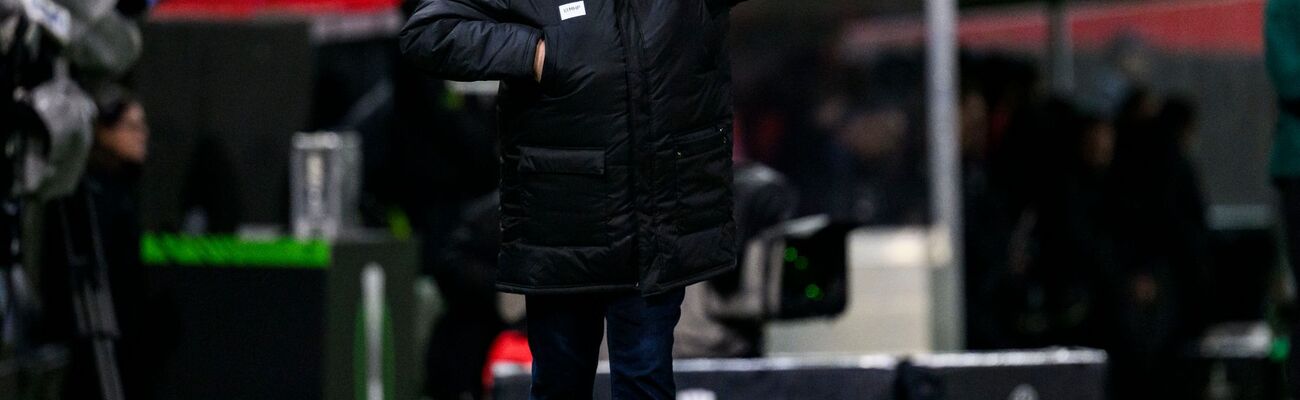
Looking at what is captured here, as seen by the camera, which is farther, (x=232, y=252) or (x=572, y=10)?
(x=232, y=252)

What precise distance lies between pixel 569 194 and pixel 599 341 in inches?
13.5

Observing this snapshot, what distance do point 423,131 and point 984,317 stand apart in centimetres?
244

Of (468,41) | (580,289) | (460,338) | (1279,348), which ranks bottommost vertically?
(1279,348)

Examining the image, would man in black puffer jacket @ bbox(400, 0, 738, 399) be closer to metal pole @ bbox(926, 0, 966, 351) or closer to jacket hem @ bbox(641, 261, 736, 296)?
jacket hem @ bbox(641, 261, 736, 296)

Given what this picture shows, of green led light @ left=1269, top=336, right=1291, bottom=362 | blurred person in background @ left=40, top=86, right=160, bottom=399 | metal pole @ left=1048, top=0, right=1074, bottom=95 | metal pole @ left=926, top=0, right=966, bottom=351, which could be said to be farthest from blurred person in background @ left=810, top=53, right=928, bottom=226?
blurred person in background @ left=40, top=86, right=160, bottom=399

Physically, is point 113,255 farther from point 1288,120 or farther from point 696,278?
point 1288,120

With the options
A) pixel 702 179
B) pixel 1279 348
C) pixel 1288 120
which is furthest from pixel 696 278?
pixel 1279 348

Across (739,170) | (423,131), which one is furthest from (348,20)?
(739,170)

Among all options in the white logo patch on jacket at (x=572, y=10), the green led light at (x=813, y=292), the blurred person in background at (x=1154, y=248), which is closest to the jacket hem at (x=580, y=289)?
the white logo patch on jacket at (x=572, y=10)

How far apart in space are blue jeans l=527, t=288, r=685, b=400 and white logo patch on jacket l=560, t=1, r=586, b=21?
562mm

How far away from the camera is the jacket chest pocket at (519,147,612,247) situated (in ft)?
15.5

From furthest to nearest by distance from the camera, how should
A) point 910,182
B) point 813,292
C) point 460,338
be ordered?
point 910,182
point 460,338
point 813,292

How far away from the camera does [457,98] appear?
383 inches

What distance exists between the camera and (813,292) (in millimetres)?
7016
